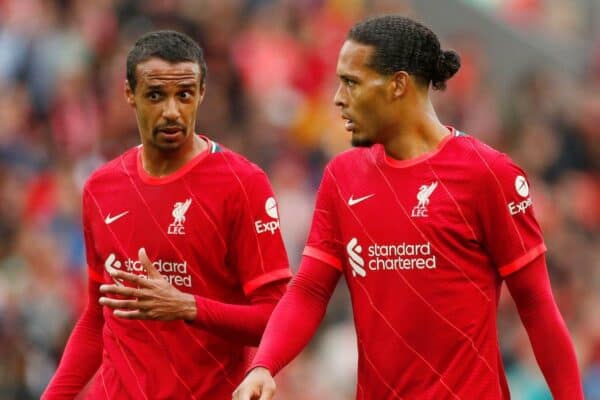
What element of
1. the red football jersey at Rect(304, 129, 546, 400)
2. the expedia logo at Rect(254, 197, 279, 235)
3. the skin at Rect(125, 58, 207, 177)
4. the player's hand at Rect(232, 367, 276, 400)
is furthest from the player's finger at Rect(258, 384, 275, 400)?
the skin at Rect(125, 58, 207, 177)

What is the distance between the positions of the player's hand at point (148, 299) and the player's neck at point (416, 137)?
40.8 inches

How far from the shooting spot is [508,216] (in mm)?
7570

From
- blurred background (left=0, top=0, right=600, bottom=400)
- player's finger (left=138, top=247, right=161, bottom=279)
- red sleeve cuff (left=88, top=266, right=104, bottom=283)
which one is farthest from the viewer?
blurred background (left=0, top=0, right=600, bottom=400)

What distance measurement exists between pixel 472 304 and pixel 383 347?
1.27ft

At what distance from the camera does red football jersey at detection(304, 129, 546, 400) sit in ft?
24.9

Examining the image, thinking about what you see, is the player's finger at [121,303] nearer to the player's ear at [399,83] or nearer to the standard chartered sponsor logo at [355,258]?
the standard chartered sponsor logo at [355,258]

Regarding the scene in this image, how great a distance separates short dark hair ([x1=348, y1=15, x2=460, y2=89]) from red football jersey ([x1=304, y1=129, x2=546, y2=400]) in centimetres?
32

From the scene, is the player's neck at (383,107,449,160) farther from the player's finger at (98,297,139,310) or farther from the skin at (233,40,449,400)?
the player's finger at (98,297,139,310)

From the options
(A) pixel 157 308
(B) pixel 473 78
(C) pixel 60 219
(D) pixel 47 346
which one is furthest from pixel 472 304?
(B) pixel 473 78

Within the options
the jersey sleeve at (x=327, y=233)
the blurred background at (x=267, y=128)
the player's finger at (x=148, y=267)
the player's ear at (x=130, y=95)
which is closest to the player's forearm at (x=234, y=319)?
the player's finger at (x=148, y=267)

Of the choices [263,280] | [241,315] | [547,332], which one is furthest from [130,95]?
[547,332]

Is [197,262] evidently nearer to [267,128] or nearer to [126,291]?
[126,291]

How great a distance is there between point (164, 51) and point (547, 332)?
2.02 meters

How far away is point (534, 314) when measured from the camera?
758 cm
